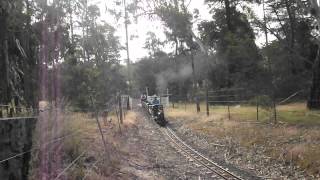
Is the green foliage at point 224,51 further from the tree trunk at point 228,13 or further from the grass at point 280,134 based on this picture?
the grass at point 280,134

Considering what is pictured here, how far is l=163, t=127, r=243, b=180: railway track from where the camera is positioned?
48.3 ft

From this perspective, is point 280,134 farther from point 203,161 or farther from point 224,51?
point 224,51

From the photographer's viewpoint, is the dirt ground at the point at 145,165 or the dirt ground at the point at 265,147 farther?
the dirt ground at the point at 265,147

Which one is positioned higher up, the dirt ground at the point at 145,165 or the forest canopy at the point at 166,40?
the forest canopy at the point at 166,40

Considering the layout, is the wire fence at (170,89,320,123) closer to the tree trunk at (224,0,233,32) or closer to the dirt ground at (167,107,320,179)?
the dirt ground at (167,107,320,179)

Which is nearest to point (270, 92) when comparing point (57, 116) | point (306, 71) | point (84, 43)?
point (57, 116)

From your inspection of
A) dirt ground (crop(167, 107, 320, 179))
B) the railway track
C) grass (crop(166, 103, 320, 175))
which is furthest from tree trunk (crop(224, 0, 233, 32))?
dirt ground (crop(167, 107, 320, 179))

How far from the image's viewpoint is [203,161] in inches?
704

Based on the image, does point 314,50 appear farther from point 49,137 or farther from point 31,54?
point 49,137

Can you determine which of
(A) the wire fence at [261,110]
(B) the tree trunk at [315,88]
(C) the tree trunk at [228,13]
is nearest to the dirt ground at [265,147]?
(A) the wire fence at [261,110]

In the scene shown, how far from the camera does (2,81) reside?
1659 cm

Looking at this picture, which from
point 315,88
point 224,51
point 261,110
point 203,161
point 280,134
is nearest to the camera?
point 280,134

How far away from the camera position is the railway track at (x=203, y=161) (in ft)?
48.3

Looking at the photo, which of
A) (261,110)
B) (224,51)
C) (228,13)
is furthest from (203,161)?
(228,13)
